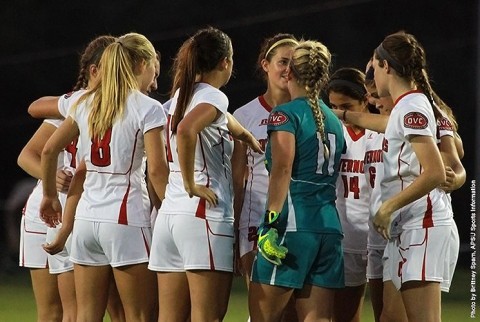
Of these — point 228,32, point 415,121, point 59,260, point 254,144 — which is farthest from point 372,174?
point 228,32

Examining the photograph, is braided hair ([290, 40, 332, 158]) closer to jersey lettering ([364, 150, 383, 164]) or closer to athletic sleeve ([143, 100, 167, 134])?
athletic sleeve ([143, 100, 167, 134])

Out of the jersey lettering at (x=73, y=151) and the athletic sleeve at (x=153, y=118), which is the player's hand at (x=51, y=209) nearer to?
the jersey lettering at (x=73, y=151)

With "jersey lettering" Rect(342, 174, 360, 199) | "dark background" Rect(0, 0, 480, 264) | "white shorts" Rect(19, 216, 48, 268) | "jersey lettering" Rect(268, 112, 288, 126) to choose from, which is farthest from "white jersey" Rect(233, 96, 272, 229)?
"dark background" Rect(0, 0, 480, 264)

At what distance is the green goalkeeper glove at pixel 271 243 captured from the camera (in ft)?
14.4

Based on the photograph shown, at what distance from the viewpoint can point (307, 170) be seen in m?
4.48

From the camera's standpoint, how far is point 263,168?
17.7 feet

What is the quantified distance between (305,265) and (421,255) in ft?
1.57

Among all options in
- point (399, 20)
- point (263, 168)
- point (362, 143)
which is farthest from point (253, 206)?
point (399, 20)

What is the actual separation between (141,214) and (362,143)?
1288 millimetres

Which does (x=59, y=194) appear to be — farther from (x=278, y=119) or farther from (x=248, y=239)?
(x=278, y=119)

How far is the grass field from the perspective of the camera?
7.83 meters

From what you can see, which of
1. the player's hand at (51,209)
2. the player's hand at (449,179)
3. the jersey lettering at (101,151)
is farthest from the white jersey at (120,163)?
the player's hand at (449,179)

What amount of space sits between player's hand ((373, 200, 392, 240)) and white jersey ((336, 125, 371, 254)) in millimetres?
846

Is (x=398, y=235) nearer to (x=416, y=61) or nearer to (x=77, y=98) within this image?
(x=416, y=61)
